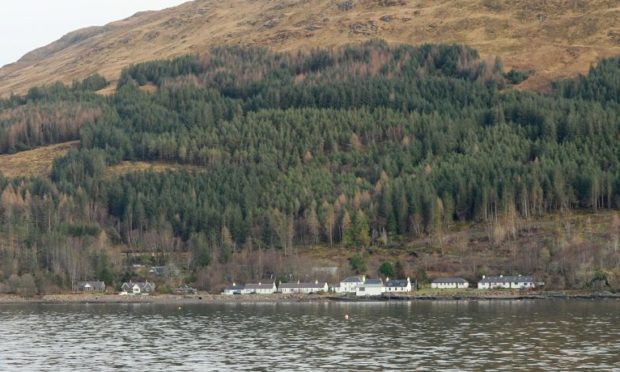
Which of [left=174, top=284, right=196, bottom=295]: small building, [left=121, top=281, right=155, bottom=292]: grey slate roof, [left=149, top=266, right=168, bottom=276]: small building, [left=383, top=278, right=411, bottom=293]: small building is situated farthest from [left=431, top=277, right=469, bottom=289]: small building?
[left=121, top=281, right=155, bottom=292]: grey slate roof

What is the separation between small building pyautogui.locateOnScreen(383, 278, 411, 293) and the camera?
15625 centimetres

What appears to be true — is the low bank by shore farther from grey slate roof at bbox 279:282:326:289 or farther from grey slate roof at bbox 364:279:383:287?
grey slate roof at bbox 364:279:383:287

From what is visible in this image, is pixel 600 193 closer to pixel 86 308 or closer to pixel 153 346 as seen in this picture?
pixel 86 308

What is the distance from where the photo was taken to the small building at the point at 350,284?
159837 mm

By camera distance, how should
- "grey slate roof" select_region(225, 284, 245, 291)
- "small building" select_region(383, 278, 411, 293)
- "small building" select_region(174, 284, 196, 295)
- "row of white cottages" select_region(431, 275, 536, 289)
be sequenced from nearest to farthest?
"row of white cottages" select_region(431, 275, 536, 289) → "small building" select_region(383, 278, 411, 293) → "small building" select_region(174, 284, 196, 295) → "grey slate roof" select_region(225, 284, 245, 291)

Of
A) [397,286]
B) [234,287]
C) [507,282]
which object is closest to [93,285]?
[234,287]

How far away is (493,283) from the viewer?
6053 inches

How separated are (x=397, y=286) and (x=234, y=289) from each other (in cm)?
2829

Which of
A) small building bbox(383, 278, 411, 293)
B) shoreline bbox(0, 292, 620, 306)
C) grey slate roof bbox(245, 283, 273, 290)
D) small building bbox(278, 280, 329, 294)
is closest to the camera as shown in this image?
shoreline bbox(0, 292, 620, 306)

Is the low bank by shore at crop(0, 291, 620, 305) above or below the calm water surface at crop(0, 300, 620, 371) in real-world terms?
above

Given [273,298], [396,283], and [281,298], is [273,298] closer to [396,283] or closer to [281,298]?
[281,298]

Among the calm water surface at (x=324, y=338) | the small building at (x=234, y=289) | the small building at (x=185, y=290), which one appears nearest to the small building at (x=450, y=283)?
the calm water surface at (x=324, y=338)

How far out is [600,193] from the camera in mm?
182500

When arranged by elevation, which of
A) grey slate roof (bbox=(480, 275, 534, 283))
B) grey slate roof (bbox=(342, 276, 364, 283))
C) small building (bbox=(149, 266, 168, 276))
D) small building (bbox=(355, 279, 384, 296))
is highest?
small building (bbox=(149, 266, 168, 276))
